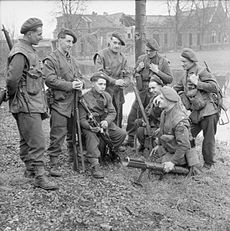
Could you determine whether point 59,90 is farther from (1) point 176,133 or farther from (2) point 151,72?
(2) point 151,72

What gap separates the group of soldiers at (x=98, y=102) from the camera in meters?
4.55

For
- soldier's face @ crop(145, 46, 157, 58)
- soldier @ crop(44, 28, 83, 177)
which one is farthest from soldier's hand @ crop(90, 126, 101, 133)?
soldier's face @ crop(145, 46, 157, 58)

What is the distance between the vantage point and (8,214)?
4.19 metres

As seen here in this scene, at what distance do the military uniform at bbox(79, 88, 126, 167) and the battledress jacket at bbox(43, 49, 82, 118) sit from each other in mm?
289

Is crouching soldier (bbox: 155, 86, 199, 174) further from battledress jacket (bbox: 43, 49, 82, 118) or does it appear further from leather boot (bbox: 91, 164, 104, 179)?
battledress jacket (bbox: 43, 49, 82, 118)

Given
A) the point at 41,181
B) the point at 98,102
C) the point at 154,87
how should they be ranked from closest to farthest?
the point at 41,181 < the point at 98,102 < the point at 154,87

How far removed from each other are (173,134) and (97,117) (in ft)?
4.17

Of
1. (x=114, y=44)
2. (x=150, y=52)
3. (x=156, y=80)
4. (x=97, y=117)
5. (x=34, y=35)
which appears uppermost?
(x=34, y=35)

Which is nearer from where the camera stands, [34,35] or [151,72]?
[34,35]

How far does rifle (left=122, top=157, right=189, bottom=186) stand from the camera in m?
4.96

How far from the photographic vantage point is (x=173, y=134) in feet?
18.1

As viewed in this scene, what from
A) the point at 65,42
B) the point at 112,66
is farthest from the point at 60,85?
the point at 112,66

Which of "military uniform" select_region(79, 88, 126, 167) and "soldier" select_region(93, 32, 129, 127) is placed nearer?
"military uniform" select_region(79, 88, 126, 167)

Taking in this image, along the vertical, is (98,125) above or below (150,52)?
below
